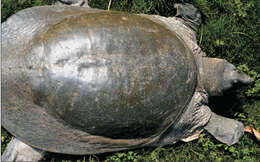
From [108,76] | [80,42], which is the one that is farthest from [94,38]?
[108,76]

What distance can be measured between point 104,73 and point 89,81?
0.36ft

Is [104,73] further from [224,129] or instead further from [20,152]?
[224,129]

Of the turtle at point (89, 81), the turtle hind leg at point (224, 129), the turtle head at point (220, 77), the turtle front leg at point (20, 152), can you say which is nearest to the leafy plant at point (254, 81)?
the turtle hind leg at point (224, 129)

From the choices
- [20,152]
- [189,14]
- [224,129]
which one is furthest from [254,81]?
[20,152]

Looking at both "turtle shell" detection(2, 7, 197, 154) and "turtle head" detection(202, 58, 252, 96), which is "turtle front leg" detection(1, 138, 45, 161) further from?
"turtle head" detection(202, 58, 252, 96)

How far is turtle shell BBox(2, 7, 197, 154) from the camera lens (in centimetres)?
167

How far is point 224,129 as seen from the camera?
2.48 metres

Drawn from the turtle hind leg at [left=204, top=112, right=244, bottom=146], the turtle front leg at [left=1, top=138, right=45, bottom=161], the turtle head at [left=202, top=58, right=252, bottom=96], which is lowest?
the turtle hind leg at [left=204, top=112, right=244, bottom=146]

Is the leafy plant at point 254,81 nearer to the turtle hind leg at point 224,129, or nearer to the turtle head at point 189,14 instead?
the turtle hind leg at point 224,129

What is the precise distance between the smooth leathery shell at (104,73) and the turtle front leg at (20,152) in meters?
0.55

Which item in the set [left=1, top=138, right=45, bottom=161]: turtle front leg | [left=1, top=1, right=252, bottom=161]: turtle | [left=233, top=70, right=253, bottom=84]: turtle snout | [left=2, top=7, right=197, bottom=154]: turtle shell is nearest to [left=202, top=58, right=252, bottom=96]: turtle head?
[left=233, top=70, right=253, bottom=84]: turtle snout

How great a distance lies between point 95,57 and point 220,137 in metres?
1.58

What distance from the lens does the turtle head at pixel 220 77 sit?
2174 mm

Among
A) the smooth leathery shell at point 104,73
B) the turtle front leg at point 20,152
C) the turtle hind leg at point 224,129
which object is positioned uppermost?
the smooth leathery shell at point 104,73
